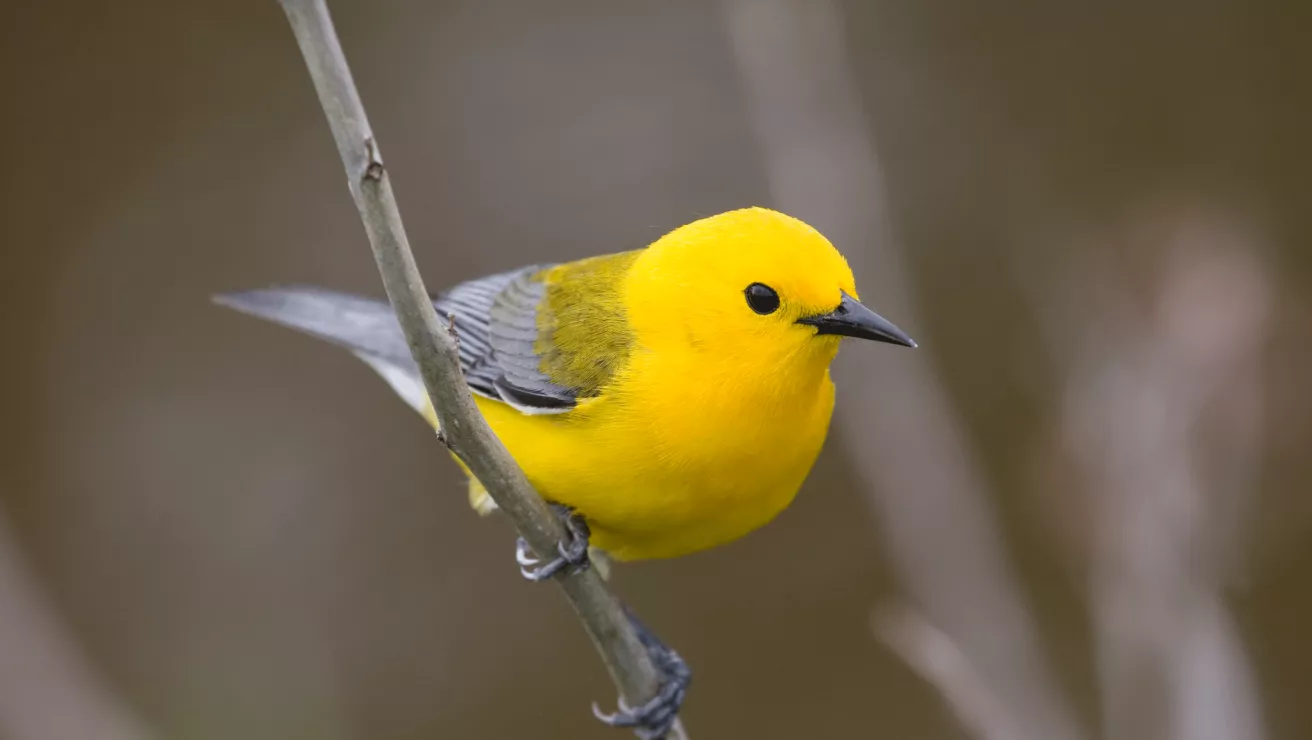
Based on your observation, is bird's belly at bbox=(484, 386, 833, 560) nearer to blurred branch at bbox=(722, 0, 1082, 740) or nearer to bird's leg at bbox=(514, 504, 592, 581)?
bird's leg at bbox=(514, 504, 592, 581)

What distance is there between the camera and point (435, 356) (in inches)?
96.4

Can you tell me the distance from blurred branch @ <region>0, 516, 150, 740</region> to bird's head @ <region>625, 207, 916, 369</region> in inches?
80.2

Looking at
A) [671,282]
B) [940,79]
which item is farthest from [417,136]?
[671,282]

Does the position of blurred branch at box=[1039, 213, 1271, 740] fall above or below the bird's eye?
below

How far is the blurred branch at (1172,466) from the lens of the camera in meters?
2.91

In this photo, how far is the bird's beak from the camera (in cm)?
321

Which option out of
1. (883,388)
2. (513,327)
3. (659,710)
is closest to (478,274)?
(513,327)

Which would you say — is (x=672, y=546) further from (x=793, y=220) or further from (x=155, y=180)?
(x=155, y=180)

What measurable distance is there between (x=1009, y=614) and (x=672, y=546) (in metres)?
1.03

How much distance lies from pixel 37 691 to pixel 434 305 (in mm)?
1729

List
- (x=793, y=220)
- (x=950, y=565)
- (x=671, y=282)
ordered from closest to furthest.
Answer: (x=793, y=220)
(x=671, y=282)
(x=950, y=565)

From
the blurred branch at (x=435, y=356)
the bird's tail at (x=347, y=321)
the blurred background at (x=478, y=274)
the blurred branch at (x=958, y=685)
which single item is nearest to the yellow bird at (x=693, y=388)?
the blurred branch at (x=435, y=356)

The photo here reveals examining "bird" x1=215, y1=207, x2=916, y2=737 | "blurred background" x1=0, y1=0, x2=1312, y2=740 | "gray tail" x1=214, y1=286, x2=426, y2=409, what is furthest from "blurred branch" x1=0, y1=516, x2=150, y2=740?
"blurred background" x1=0, y1=0, x2=1312, y2=740

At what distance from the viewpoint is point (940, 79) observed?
23.5 ft
